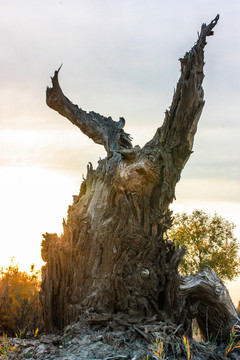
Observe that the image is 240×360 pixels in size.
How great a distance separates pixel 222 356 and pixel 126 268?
215 centimetres

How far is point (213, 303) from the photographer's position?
27.9 ft

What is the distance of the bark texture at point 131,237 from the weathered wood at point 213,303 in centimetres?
52

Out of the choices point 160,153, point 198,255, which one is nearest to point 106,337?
point 160,153

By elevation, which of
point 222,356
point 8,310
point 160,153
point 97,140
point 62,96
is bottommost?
point 222,356

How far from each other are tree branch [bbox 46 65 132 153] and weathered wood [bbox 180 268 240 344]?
334cm

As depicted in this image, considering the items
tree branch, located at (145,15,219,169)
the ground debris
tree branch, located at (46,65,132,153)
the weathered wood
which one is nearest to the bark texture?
tree branch, located at (145,15,219,169)

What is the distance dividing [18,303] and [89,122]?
4.69 metres

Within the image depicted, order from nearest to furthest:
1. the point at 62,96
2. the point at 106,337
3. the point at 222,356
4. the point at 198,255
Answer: the point at 106,337
the point at 222,356
the point at 62,96
the point at 198,255

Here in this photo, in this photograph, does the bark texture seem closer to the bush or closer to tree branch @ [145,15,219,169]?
tree branch @ [145,15,219,169]

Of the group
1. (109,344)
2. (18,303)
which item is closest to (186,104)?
(109,344)

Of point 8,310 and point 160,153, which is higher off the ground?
point 160,153

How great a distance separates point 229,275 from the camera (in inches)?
664

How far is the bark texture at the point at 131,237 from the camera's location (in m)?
7.15

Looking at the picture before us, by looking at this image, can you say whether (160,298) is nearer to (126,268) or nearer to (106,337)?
(126,268)
